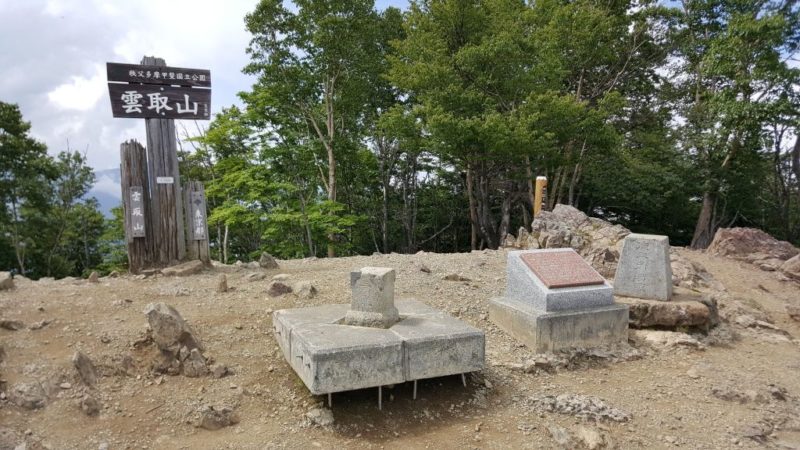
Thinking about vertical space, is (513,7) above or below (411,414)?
above

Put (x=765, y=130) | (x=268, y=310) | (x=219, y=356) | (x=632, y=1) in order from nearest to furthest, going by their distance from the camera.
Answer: (x=219, y=356) → (x=268, y=310) → (x=765, y=130) → (x=632, y=1)

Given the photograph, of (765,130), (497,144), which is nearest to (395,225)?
(497,144)

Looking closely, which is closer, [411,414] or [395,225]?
[411,414]

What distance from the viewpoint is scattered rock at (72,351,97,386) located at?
407cm

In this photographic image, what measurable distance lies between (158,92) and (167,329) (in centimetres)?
408

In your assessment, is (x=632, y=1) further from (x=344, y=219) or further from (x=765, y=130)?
(x=344, y=219)

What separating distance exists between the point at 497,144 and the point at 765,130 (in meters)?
8.42

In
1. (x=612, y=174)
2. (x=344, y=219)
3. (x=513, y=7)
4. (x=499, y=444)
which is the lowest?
(x=499, y=444)

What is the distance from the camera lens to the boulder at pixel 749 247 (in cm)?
1098

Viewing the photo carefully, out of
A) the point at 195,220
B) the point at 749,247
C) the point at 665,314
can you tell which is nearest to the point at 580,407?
the point at 665,314

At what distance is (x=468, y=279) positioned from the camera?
294 inches

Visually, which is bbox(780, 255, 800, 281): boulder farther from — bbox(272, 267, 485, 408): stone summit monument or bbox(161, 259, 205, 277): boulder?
bbox(161, 259, 205, 277): boulder

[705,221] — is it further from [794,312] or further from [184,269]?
[184,269]

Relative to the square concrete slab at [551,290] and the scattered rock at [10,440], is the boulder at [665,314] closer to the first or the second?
the square concrete slab at [551,290]
